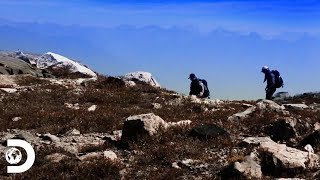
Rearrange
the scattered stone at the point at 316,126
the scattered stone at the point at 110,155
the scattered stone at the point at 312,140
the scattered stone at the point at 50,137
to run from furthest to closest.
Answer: the scattered stone at the point at 316,126
the scattered stone at the point at 50,137
the scattered stone at the point at 312,140
the scattered stone at the point at 110,155

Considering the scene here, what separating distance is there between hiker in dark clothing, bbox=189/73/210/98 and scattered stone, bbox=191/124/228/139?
1594 centimetres

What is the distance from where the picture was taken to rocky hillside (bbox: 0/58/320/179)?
41.4 ft

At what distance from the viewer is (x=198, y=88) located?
3256 cm

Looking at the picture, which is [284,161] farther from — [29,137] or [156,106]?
[156,106]

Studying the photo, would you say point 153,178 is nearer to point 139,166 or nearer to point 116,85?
point 139,166

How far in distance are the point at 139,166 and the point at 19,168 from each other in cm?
333

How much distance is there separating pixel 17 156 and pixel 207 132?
6109mm

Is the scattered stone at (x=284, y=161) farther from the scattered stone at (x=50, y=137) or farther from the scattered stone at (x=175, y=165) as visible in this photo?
the scattered stone at (x=50, y=137)

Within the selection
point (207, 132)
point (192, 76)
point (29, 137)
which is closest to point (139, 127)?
point (207, 132)

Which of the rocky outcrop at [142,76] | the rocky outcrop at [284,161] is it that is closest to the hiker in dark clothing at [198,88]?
the rocky outcrop at [142,76]

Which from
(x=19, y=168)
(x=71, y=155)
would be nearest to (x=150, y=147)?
(x=71, y=155)

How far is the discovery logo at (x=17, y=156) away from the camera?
13.4 meters

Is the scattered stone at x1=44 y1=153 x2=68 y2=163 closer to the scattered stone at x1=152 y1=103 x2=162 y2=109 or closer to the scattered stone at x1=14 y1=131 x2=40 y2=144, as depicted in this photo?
the scattered stone at x1=14 y1=131 x2=40 y2=144

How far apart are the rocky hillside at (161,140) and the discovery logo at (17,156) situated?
0.66 ft
